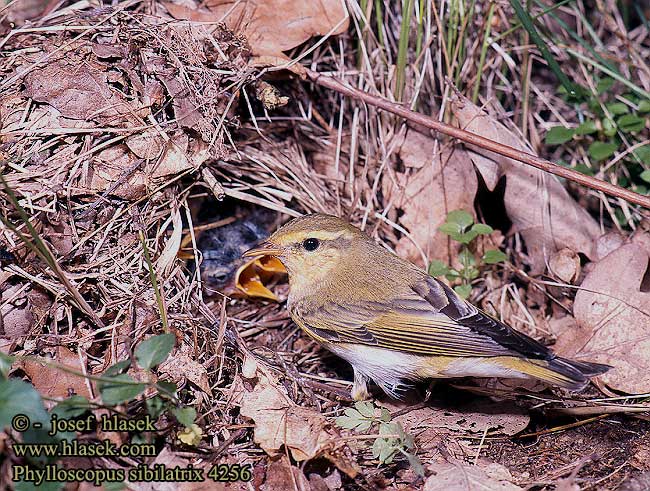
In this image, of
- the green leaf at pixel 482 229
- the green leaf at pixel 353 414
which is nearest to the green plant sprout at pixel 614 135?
the green leaf at pixel 482 229

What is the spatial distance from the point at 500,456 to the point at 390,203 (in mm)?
1906

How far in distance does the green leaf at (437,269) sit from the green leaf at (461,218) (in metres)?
0.28

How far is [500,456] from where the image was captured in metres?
3.61

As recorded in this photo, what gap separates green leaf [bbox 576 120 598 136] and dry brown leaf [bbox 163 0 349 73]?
179cm

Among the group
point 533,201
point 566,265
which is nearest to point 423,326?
point 566,265

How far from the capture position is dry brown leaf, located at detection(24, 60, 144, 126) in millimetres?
3996

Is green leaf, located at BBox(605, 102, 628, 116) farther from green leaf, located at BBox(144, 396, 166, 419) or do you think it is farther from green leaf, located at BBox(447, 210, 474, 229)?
green leaf, located at BBox(144, 396, 166, 419)

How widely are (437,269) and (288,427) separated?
169 centimetres

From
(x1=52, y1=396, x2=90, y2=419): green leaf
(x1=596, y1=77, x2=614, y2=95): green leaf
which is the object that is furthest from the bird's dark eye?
(x1=596, y1=77, x2=614, y2=95): green leaf

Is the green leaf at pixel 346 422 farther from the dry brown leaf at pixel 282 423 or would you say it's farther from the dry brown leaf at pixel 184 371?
the dry brown leaf at pixel 184 371

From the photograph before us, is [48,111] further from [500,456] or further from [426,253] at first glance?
[500,456]

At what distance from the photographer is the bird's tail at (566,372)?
11.5 ft

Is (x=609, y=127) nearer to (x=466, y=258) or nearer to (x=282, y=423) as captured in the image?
(x=466, y=258)

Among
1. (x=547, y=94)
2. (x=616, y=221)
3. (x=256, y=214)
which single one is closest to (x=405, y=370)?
(x=256, y=214)
